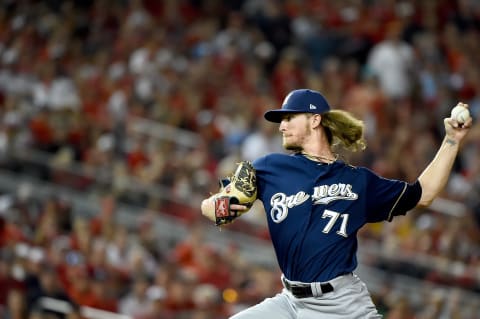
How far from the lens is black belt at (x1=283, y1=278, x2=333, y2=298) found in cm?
604

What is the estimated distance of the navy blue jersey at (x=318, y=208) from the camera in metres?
6.05

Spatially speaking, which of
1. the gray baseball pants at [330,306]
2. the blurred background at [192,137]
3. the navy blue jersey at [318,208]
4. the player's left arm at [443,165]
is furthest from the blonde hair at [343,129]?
the blurred background at [192,137]

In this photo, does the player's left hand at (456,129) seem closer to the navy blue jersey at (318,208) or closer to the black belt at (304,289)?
the navy blue jersey at (318,208)

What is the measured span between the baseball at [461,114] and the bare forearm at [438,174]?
0.13 meters

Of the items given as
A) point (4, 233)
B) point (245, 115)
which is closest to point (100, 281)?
point (4, 233)

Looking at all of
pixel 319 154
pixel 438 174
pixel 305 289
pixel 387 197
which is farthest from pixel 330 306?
pixel 438 174

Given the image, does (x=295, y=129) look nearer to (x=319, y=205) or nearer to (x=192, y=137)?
(x=319, y=205)

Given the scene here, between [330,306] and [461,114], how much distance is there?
134cm

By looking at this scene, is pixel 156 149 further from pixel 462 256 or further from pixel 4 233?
pixel 462 256

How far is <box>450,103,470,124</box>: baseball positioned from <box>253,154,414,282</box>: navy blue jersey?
0.49 metres

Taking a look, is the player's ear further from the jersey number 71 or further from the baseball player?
the jersey number 71

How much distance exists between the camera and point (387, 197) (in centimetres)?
625

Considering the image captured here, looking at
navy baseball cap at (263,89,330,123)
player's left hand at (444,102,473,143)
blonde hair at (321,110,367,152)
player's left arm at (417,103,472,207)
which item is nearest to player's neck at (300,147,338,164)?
blonde hair at (321,110,367,152)

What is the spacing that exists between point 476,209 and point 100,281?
4260 mm
